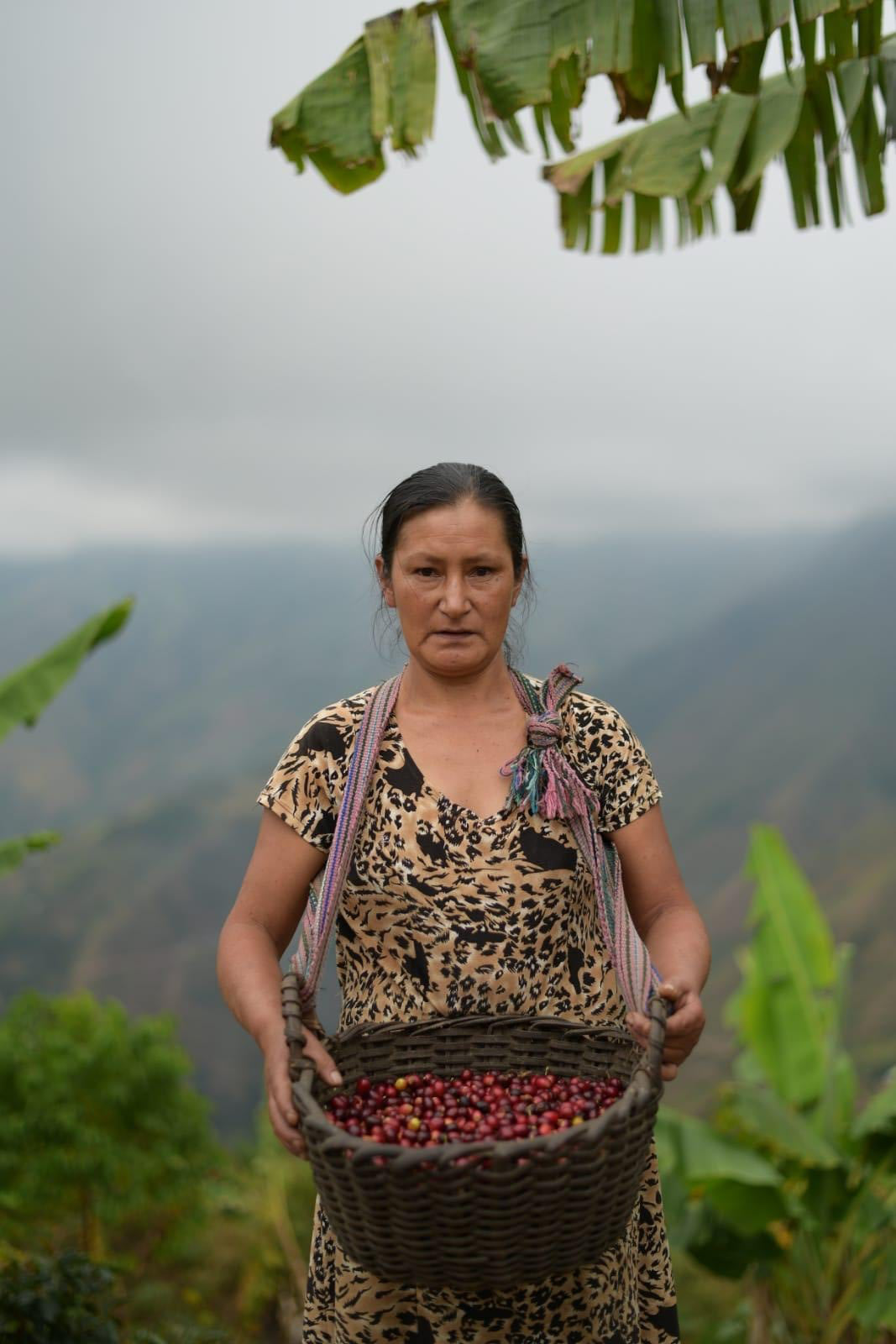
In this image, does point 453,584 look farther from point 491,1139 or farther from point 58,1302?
point 58,1302

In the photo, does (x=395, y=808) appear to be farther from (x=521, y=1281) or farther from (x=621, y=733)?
(x=521, y=1281)

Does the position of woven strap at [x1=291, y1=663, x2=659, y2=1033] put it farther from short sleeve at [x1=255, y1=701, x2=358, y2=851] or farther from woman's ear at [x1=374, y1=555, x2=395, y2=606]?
woman's ear at [x1=374, y1=555, x2=395, y2=606]

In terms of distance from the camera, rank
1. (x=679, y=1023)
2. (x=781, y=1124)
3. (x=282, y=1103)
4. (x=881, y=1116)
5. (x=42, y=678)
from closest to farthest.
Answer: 1. (x=282, y=1103)
2. (x=679, y=1023)
3. (x=42, y=678)
4. (x=781, y=1124)
5. (x=881, y=1116)

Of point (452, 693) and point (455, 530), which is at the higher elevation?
point (455, 530)

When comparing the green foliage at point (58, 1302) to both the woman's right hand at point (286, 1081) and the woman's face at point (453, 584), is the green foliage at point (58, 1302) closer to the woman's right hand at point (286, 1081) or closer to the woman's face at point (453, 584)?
the woman's right hand at point (286, 1081)

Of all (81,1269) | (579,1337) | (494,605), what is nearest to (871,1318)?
(81,1269)

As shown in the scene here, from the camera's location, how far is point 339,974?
6.70ft

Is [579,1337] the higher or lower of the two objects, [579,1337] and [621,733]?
the lower

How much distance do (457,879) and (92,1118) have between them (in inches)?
355

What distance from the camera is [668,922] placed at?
6.40 feet

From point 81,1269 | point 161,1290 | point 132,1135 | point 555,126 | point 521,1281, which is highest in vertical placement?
point 555,126

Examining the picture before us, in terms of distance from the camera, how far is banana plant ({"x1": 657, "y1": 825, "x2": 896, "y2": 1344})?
5.02 meters

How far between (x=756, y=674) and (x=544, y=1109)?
76.3 meters

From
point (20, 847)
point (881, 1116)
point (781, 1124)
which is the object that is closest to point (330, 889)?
point (20, 847)
